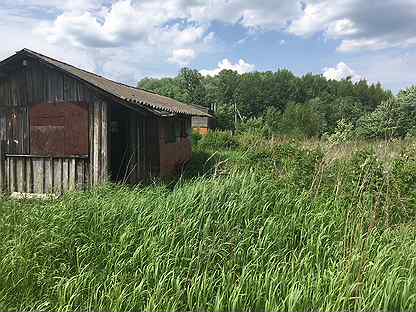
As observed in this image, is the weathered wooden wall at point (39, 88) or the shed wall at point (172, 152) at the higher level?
the weathered wooden wall at point (39, 88)

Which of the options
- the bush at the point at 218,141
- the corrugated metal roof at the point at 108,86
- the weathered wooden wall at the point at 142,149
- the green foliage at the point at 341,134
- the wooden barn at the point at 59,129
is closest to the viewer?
the green foliage at the point at 341,134

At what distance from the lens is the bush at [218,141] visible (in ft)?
85.0

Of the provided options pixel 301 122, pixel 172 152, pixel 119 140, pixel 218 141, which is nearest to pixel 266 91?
pixel 301 122

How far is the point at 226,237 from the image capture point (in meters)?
4.34

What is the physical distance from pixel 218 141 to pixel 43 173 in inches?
691

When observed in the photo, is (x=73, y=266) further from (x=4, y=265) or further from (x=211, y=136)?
(x=211, y=136)

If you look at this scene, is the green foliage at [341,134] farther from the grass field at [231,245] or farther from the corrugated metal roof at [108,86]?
the corrugated metal roof at [108,86]

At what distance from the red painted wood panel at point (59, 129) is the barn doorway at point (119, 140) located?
1.65 meters

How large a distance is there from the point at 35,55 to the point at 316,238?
8700mm

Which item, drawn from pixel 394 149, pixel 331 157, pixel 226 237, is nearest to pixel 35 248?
pixel 226 237

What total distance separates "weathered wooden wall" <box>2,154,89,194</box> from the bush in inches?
629

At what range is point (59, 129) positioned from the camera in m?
9.70

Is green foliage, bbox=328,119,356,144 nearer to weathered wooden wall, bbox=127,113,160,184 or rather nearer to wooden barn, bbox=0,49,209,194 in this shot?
wooden barn, bbox=0,49,209,194

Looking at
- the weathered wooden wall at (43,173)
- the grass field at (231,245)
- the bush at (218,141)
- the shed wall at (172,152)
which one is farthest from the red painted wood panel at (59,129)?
the bush at (218,141)
